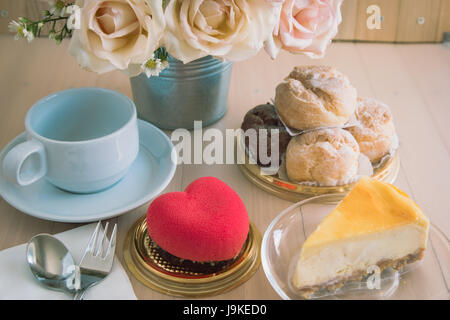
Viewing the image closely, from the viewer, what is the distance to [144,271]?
558 mm

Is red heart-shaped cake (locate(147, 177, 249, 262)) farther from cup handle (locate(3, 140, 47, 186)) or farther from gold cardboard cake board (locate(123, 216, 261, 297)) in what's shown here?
→ cup handle (locate(3, 140, 47, 186))

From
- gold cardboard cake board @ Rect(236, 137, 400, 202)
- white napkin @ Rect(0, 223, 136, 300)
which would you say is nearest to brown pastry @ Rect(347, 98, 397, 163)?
gold cardboard cake board @ Rect(236, 137, 400, 202)

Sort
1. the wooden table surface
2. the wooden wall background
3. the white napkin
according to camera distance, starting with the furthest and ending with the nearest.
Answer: the wooden wall background
the wooden table surface
the white napkin

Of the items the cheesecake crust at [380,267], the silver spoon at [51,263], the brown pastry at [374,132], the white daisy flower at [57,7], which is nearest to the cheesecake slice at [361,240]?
the cheesecake crust at [380,267]

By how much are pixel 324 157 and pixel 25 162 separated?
36 centimetres

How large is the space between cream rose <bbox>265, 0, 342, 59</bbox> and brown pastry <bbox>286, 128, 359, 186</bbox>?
0.11 metres

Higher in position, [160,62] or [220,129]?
[160,62]

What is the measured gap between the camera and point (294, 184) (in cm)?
66

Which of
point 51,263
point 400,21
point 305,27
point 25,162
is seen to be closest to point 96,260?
point 51,263

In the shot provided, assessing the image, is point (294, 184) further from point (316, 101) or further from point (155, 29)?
point (155, 29)

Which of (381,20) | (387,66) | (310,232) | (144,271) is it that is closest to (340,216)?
(310,232)

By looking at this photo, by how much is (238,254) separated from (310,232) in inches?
3.4

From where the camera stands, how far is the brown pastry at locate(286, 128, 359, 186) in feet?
2.11
